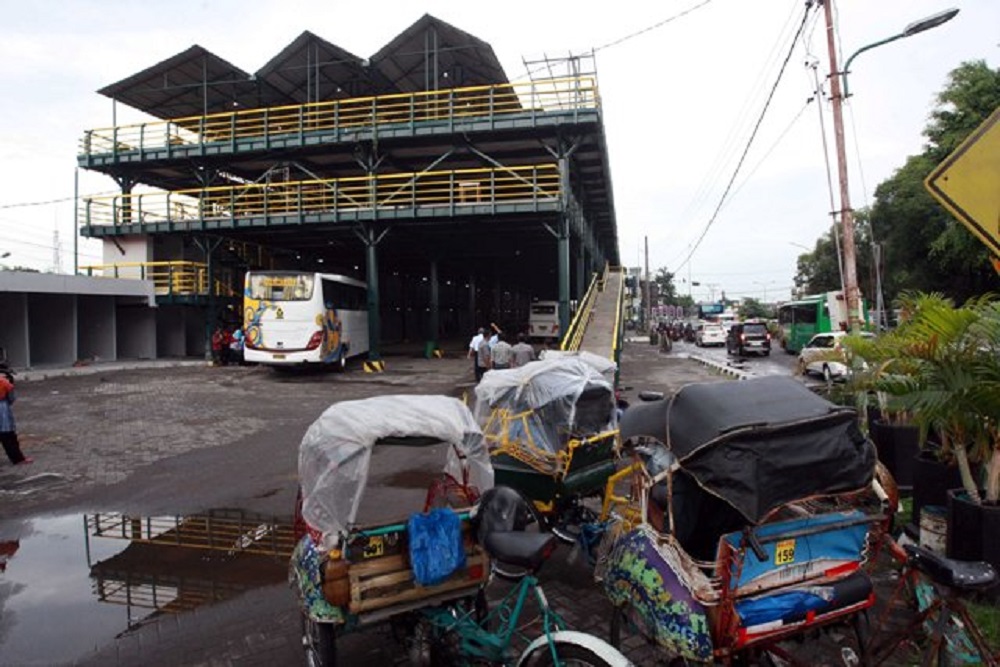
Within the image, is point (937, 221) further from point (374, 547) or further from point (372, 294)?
point (374, 547)

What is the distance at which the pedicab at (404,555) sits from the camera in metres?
3.21

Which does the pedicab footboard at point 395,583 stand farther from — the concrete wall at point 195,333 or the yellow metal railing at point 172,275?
the concrete wall at point 195,333

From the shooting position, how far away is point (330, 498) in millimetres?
3281

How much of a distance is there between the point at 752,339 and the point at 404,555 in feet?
100

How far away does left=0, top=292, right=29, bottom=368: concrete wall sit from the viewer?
2023 cm

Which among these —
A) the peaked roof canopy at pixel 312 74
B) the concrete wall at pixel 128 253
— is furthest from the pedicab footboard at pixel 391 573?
the concrete wall at pixel 128 253

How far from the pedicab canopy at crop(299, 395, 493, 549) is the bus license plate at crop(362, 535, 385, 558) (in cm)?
15

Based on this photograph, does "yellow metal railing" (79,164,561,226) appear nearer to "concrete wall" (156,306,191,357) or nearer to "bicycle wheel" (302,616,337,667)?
"concrete wall" (156,306,191,357)

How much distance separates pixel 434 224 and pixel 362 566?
21.7m

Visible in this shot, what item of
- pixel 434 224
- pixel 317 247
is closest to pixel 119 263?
pixel 317 247

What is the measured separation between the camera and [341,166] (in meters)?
27.7

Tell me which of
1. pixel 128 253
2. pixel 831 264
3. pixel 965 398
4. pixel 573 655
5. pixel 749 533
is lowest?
pixel 573 655

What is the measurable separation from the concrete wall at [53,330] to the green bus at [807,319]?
30305mm

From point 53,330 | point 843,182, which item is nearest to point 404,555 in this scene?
point 843,182
